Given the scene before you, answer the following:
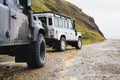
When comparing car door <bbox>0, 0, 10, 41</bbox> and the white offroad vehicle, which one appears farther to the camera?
the white offroad vehicle

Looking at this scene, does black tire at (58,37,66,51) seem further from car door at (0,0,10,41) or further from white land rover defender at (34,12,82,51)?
car door at (0,0,10,41)

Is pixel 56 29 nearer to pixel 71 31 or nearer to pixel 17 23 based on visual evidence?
pixel 71 31

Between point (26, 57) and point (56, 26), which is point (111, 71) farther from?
point (56, 26)

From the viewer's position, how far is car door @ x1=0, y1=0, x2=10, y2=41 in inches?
358

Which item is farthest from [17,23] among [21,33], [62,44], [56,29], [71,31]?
[71,31]

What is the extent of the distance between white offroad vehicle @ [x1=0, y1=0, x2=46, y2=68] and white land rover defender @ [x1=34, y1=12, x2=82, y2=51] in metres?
9.65

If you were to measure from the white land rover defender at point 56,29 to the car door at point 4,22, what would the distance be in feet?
42.7

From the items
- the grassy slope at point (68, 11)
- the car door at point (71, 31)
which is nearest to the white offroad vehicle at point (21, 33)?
the car door at point (71, 31)

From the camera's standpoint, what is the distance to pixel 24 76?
1019cm

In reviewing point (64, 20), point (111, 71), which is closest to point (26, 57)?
point (111, 71)

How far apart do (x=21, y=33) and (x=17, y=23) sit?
0.56m

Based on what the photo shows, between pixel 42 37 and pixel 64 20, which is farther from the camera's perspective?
pixel 64 20

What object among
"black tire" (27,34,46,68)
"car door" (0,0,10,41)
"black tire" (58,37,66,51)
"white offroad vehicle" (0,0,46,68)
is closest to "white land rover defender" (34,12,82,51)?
"black tire" (58,37,66,51)

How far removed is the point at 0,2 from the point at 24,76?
207 cm
